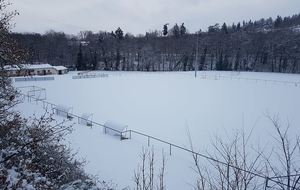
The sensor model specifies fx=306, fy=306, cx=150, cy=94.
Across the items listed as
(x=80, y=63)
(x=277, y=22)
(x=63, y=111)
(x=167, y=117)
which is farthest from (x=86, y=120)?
(x=277, y=22)

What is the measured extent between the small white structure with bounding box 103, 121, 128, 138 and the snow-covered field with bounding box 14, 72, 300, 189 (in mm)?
514

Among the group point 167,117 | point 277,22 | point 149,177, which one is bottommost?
point 149,177

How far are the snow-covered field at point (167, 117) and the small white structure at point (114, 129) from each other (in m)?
0.51

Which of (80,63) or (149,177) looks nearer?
(149,177)

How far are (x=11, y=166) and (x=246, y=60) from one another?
279 ft

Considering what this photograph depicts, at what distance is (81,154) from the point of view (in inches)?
633

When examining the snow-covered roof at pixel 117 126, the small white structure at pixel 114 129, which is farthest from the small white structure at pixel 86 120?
the snow-covered roof at pixel 117 126

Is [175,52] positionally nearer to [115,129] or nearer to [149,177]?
[115,129]

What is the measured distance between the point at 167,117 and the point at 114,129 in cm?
640

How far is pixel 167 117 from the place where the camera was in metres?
24.6

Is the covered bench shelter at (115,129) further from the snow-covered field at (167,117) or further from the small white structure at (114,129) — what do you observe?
the snow-covered field at (167,117)

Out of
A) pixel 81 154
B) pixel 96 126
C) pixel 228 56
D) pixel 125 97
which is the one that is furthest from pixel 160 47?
pixel 81 154

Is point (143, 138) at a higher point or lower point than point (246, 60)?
lower

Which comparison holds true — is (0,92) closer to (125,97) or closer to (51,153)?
(51,153)
